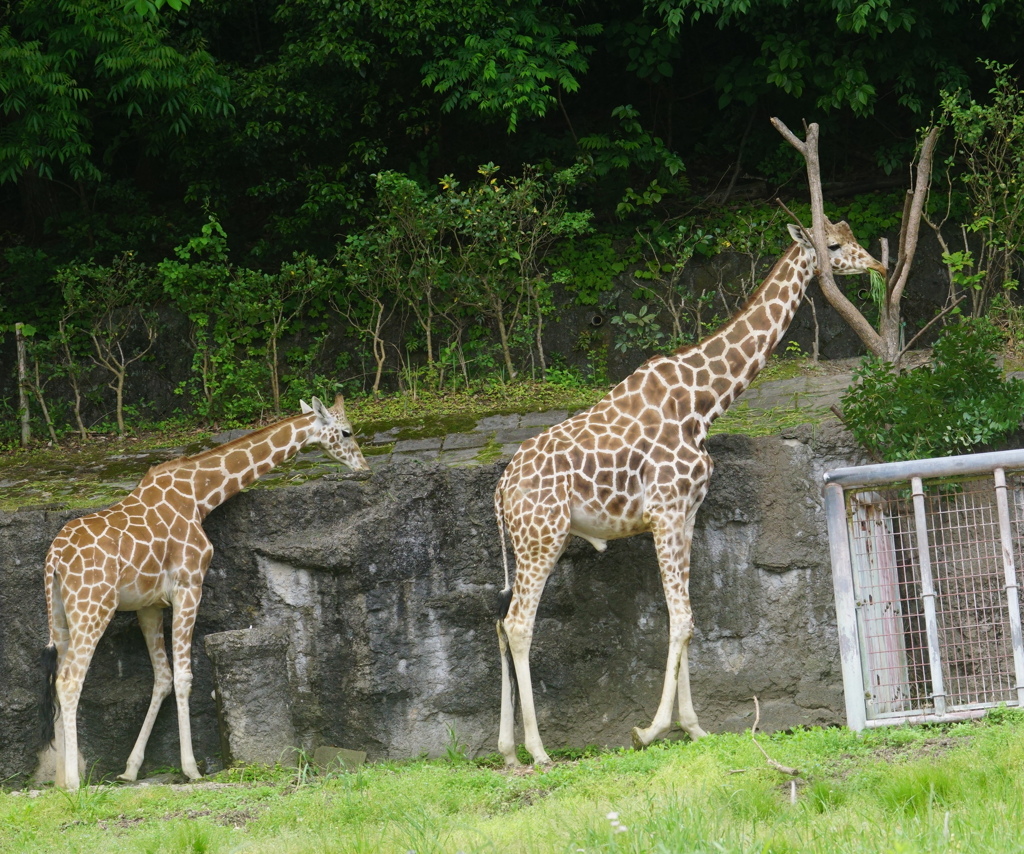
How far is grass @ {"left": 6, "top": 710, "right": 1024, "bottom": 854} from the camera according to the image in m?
5.11

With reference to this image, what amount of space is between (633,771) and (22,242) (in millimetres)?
11786

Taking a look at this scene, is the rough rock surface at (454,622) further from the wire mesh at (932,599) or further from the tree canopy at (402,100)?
the tree canopy at (402,100)

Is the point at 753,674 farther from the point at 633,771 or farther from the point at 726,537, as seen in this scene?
the point at 633,771

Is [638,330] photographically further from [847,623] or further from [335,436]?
[847,623]

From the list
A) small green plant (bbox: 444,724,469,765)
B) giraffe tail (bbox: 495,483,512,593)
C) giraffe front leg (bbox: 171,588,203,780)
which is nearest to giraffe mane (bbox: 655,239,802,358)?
giraffe tail (bbox: 495,483,512,593)

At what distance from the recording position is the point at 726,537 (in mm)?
8812

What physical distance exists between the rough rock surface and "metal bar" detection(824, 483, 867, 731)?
54.7 inches

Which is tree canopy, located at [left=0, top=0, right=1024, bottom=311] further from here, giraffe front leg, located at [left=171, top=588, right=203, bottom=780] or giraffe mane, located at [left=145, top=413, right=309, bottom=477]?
giraffe front leg, located at [left=171, top=588, right=203, bottom=780]

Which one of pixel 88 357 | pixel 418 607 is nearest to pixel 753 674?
pixel 418 607

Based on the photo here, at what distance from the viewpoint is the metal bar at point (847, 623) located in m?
7.13

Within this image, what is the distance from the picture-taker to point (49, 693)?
841 centimetres

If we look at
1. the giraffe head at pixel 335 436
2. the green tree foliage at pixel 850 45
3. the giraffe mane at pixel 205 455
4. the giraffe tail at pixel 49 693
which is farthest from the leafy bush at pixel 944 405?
the giraffe tail at pixel 49 693

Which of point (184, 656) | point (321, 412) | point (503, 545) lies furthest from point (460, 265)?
point (184, 656)

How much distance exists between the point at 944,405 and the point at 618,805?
4143 mm
